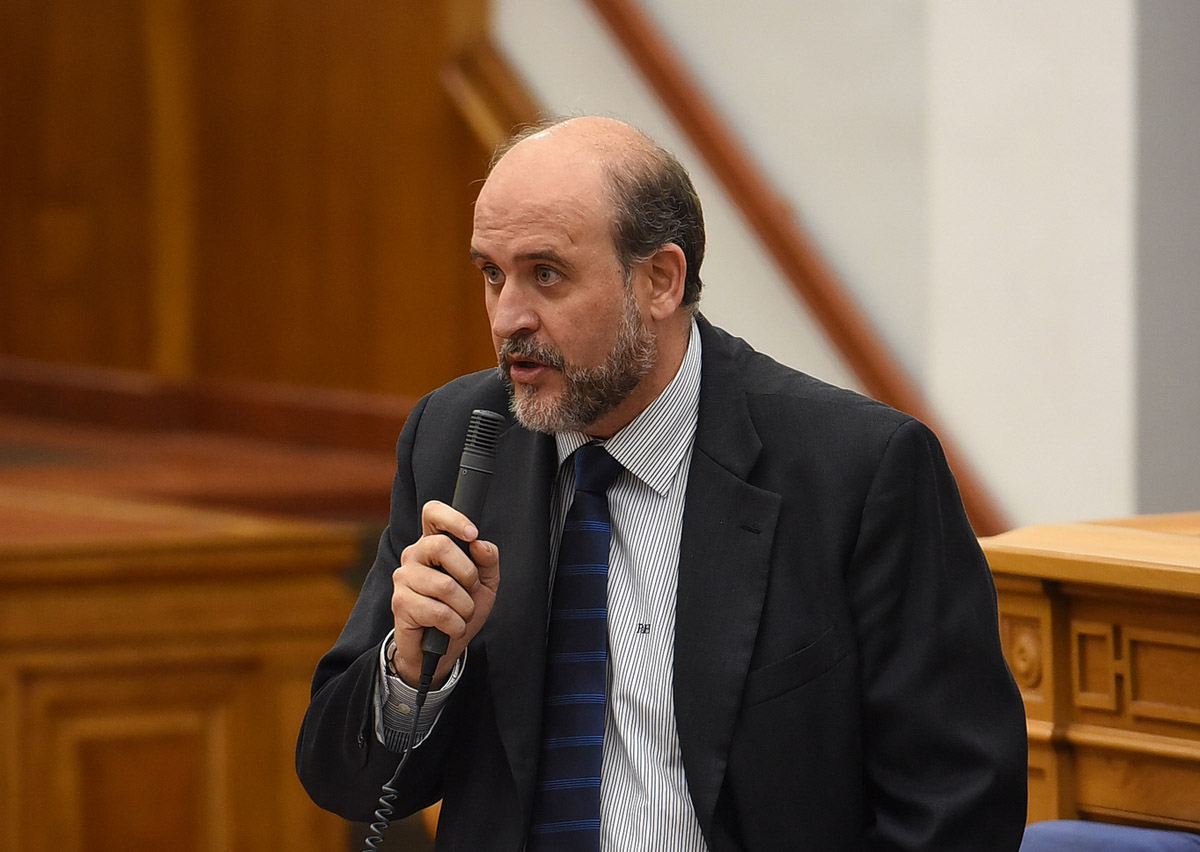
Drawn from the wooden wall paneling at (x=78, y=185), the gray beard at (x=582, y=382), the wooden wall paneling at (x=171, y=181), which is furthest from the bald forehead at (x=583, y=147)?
the wooden wall paneling at (x=78, y=185)

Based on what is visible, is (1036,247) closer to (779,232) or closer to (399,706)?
(779,232)

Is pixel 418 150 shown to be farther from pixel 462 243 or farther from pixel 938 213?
pixel 938 213

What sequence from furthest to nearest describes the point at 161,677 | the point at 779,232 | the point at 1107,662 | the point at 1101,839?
the point at 161,677, the point at 779,232, the point at 1107,662, the point at 1101,839

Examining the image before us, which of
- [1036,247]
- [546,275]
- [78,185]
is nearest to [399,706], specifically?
[546,275]

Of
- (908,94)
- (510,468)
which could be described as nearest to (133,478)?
(908,94)

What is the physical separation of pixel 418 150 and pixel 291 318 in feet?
2.17

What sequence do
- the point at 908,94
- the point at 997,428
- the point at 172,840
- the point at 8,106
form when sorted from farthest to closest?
A: the point at 8,106, the point at 172,840, the point at 908,94, the point at 997,428

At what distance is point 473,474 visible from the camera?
1.15 metres

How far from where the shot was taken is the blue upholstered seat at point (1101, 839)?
5.09 ft

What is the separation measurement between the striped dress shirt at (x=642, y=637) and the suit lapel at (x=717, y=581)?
0.08 feet

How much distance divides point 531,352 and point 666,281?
5.4 inches

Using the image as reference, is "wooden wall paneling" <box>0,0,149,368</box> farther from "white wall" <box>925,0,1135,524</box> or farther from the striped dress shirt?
the striped dress shirt

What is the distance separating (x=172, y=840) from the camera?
2.99m

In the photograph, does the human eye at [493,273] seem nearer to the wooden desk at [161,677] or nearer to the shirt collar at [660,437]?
the shirt collar at [660,437]
